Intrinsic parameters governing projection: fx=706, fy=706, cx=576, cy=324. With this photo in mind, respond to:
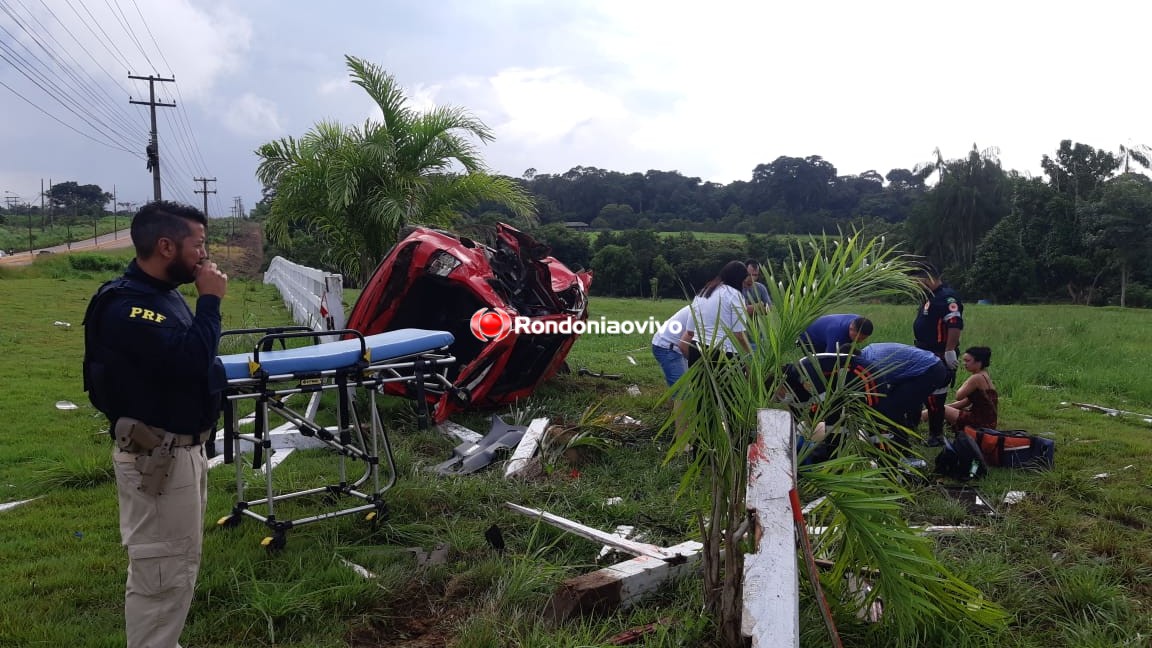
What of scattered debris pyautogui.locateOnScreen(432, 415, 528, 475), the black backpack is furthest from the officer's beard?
the black backpack

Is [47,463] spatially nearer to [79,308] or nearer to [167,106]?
[79,308]

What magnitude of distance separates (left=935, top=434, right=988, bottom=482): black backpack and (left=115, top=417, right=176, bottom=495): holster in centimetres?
529

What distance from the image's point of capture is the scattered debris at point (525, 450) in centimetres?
513

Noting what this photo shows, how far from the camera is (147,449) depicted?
8.73 ft

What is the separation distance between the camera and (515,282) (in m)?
7.34

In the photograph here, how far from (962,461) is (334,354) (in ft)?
15.4

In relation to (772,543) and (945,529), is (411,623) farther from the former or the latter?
(945,529)

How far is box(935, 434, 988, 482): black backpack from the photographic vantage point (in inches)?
211

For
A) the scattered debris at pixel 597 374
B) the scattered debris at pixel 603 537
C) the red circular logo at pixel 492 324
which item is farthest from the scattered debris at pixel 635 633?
the scattered debris at pixel 597 374

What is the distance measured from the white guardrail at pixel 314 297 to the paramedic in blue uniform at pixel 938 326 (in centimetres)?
570

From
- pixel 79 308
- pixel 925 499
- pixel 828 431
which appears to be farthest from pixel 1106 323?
pixel 79 308

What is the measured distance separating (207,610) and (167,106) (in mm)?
32763

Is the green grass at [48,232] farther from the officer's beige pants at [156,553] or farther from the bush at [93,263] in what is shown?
the officer's beige pants at [156,553]

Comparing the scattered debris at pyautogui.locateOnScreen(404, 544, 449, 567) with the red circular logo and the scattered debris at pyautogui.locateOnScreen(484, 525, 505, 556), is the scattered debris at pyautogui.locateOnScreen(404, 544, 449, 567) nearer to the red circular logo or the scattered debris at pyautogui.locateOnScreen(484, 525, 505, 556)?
the scattered debris at pyautogui.locateOnScreen(484, 525, 505, 556)
